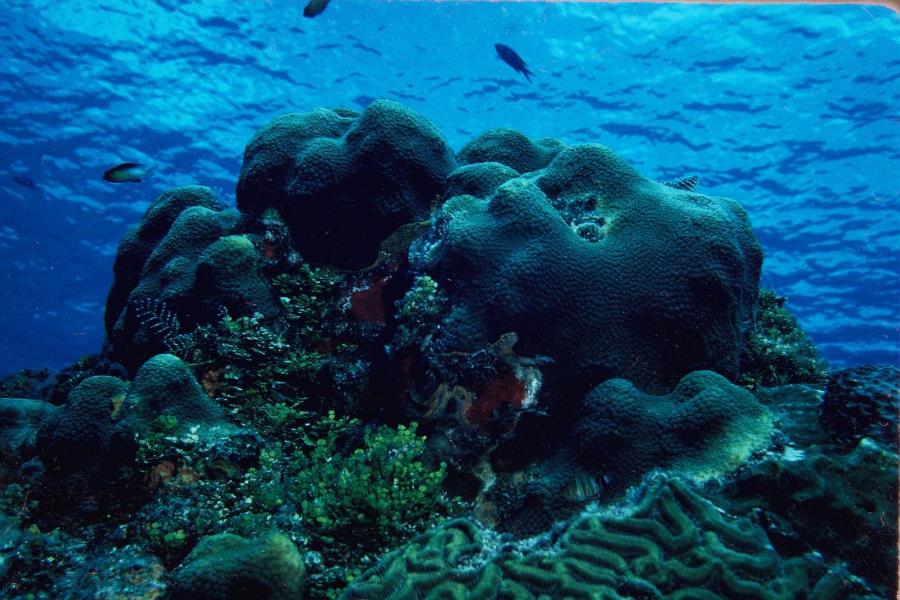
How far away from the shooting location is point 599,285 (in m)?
4.71

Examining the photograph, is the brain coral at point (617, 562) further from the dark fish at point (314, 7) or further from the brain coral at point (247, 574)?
the dark fish at point (314, 7)

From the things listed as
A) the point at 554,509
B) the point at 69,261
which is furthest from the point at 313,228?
the point at 69,261

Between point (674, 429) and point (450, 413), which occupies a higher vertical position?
point (674, 429)

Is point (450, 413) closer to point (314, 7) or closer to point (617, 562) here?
point (617, 562)

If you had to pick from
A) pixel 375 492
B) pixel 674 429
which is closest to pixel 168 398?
pixel 375 492

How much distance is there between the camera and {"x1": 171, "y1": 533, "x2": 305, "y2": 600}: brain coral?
3369 millimetres

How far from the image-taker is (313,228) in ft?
21.3

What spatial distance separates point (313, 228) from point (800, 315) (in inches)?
974

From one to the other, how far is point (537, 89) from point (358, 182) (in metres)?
11.6

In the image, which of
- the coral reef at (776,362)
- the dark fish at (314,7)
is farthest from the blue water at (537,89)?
the coral reef at (776,362)

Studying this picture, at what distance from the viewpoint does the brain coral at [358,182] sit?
630cm

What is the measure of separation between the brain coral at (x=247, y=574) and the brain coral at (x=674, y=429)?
234 cm

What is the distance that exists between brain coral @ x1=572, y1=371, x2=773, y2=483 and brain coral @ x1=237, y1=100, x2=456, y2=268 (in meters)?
3.42

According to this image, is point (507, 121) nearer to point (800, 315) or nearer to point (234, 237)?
point (234, 237)
